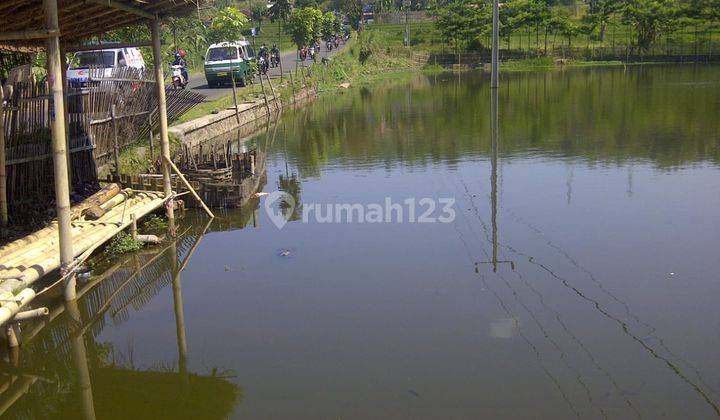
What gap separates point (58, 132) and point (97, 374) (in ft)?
7.36

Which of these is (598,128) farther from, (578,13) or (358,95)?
(578,13)

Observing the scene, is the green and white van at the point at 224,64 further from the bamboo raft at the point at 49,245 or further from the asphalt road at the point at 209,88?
the bamboo raft at the point at 49,245

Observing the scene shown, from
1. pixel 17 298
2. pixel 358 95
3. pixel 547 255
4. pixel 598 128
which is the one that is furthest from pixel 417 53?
pixel 17 298

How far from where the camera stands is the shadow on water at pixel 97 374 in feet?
18.0

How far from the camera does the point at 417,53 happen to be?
164 ft

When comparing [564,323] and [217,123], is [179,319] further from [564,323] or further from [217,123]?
[217,123]

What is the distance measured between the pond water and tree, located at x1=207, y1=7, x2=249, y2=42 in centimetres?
773

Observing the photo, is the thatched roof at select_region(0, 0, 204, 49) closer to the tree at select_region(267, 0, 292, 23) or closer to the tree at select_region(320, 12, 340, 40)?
the tree at select_region(267, 0, 292, 23)

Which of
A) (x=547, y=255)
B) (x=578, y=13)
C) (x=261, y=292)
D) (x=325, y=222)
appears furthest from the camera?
(x=578, y=13)

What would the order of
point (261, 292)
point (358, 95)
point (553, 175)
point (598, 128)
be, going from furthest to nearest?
point (358, 95) < point (598, 128) < point (553, 175) < point (261, 292)

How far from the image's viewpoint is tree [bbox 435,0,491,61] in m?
49.0

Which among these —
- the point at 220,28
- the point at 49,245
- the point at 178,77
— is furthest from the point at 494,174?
the point at 178,77

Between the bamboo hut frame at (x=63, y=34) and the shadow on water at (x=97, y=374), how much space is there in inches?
16.9

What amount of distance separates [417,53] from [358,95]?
19644mm
